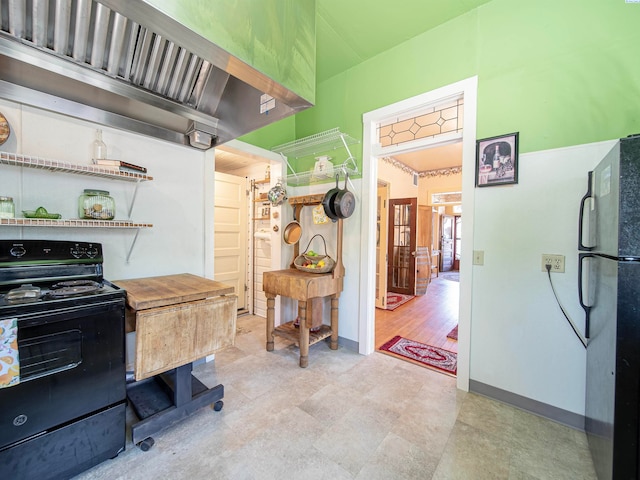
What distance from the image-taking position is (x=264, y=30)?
95 centimetres

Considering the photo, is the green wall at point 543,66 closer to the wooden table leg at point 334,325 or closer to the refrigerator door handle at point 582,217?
the refrigerator door handle at point 582,217

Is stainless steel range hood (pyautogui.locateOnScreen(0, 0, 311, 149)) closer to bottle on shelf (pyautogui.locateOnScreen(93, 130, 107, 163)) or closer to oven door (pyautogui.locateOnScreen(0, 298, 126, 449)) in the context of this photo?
bottle on shelf (pyautogui.locateOnScreen(93, 130, 107, 163))

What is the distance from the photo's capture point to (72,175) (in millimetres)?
1724

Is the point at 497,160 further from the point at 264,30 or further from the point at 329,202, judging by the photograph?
the point at 264,30

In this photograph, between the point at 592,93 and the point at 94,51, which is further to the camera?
the point at 592,93

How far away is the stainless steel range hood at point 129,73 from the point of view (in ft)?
3.39

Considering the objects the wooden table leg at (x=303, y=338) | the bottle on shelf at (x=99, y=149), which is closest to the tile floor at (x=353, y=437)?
the wooden table leg at (x=303, y=338)

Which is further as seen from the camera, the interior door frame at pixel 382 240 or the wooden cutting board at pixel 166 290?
the interior door frame at pixel 382 240

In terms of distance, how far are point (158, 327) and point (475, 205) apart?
7.77 ft

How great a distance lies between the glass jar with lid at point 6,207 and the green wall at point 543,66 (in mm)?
2961

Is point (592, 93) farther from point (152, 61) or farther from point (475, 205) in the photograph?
point (152, 61)

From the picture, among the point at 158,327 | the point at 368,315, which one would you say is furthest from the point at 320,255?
the point at 158,327

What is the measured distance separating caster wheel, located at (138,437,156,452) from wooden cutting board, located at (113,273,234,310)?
2.60 feet

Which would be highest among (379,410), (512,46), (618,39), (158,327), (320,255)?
(512,46)
